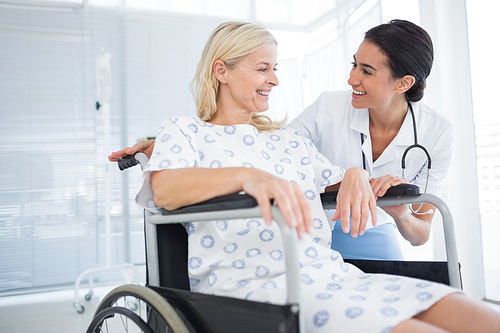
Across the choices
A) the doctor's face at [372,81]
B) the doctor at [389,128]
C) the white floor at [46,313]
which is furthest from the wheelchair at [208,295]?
the white floor at [46,313]

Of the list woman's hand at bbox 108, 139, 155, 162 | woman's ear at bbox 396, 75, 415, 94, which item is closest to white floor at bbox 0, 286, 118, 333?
woman's hand at bbox 108, 139, 155, 162

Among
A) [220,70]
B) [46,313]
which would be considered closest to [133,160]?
[220,70]

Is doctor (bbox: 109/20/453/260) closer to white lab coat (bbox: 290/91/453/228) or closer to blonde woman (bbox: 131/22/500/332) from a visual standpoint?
white lab coat (bbox: 290/91/453/228)

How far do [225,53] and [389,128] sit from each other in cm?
80

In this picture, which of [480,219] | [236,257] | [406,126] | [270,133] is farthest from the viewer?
[480,219]

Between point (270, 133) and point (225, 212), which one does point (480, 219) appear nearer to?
point (270, 133)

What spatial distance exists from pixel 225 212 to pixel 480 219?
2.44 metres

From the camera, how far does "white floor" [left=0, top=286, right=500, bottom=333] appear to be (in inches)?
92.4

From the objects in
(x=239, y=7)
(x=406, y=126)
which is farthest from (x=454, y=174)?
(x=239, y=7)

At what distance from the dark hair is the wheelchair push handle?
103 cm

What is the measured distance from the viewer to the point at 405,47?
156 centimetres

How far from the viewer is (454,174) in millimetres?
2668

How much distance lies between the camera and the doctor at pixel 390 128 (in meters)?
1.57

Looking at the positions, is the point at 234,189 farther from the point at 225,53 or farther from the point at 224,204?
the point at 225,53
